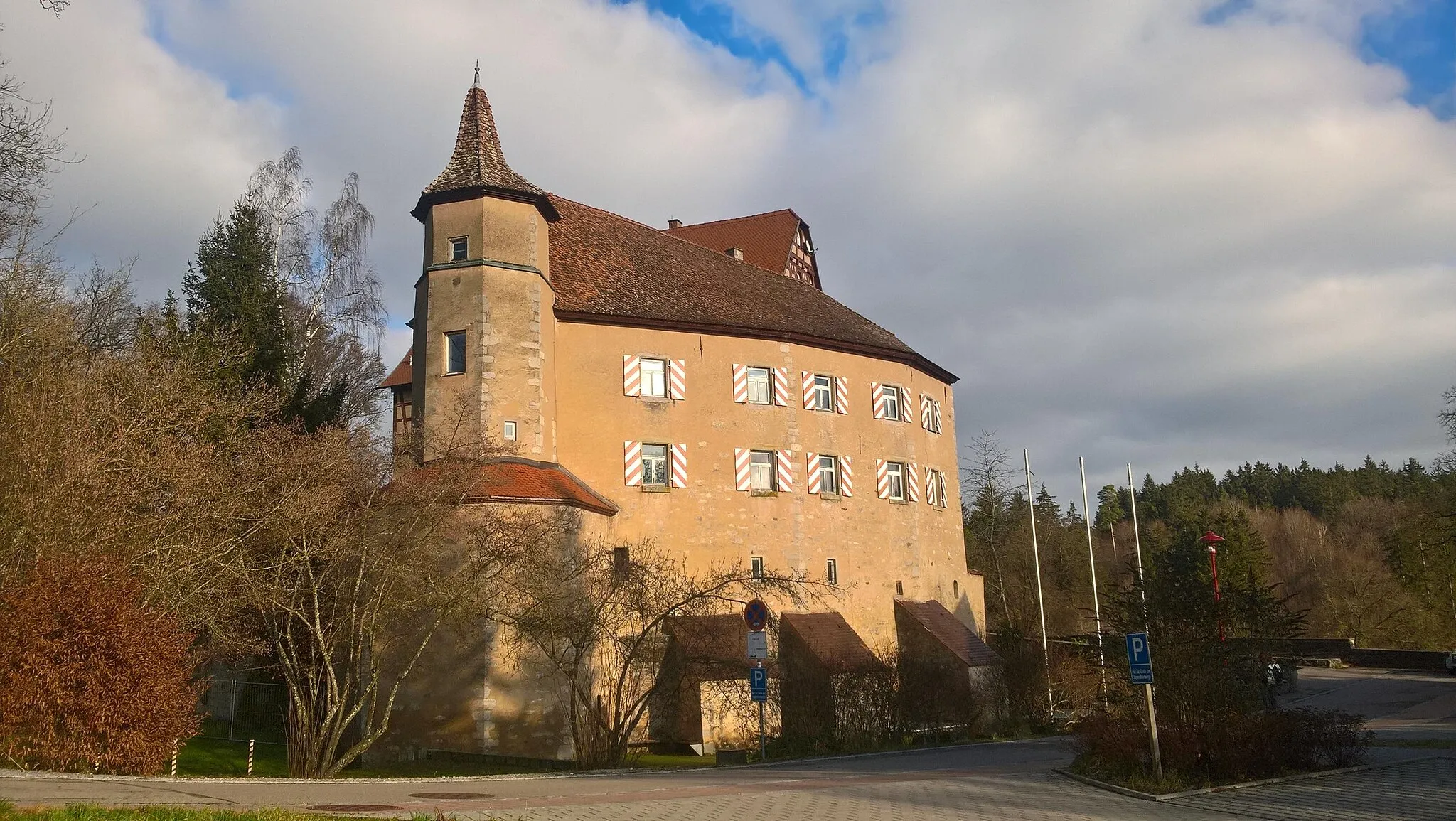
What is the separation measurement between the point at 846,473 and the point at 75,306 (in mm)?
19196

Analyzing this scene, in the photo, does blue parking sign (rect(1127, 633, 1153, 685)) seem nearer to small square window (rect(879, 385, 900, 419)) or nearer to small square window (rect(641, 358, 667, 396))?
small square window (rect(641, 358, 667, 396))

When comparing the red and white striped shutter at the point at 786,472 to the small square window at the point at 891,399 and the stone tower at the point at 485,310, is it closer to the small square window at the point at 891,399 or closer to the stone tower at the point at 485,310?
the small square window at the point at 891,399

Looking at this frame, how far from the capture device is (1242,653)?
13781 mm

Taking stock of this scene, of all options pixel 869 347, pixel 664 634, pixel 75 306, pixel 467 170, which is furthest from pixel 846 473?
pixel 75 306

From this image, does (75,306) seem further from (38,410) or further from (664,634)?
(664,634)

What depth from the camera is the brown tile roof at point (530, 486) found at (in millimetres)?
20672

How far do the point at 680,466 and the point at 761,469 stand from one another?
250 centimetres

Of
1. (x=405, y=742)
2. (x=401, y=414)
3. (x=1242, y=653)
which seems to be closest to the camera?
(x=1242, y=653)

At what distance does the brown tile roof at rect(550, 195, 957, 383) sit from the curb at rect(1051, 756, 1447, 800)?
16050 mm

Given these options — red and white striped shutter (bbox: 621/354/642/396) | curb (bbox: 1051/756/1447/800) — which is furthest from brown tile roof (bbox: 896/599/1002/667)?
curb (bbox: 1051/756/1447/800)

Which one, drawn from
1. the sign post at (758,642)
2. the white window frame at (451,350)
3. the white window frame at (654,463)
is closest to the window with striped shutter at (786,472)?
the white window frame at (654,463)

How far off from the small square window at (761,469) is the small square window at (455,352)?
315 inches

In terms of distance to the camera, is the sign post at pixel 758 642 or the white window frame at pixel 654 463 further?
the white window frame at pixel 654 463

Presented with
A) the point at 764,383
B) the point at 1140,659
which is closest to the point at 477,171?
the point at 764,383
